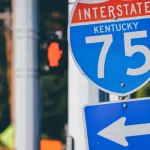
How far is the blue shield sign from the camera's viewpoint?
9.22 feet

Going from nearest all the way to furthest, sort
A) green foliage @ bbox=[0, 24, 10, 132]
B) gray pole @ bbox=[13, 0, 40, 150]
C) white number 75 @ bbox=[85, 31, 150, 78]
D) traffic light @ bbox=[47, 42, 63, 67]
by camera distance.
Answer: white number 75 @ bbox=[85, 31, 150, 78] → gray pole @ bbox=[13, 0, 40, 150] → traffic light @ bbox=[47, 42, 63, 67] → green foliage @ bbox=[0, 24, 10, 132]

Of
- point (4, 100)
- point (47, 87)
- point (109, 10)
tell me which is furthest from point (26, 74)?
point (47, 87)

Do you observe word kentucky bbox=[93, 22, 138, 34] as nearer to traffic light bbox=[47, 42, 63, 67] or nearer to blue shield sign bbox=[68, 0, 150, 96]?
blue shield sign bbox=[68, 0, 150, 96]

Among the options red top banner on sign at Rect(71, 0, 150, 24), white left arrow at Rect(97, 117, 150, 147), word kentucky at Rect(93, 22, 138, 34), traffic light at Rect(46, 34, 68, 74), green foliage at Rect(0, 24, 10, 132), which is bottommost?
green foliage at Rect(0, 24, 10, 132)

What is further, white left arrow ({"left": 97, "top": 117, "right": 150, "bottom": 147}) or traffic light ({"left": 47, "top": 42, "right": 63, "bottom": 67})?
traffic light ({"left": 47, "top": 42, "right": 63, "bottom": 67})

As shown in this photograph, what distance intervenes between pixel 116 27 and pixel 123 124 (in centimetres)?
49

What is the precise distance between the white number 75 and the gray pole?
1909 millimetres

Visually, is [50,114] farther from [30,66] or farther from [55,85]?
[30,66]

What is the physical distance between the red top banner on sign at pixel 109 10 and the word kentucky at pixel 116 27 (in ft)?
0.13

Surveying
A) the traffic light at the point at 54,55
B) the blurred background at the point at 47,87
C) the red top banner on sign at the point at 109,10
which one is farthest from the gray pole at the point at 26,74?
the blurred background at the point at 47,87

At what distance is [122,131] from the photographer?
9.21ft

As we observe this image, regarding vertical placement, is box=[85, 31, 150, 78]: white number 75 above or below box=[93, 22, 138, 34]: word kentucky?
below

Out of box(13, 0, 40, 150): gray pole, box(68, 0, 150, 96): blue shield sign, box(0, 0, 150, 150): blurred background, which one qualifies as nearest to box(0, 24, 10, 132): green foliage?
box(0, 0, 150, 150): blurred background

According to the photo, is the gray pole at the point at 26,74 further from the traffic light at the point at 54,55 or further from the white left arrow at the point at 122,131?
the white left arrow at the point at 122,131
